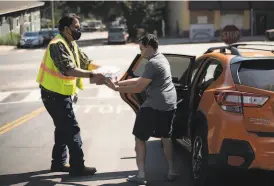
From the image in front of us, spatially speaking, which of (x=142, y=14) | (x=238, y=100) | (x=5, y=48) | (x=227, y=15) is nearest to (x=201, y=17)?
(x=227, y=15)

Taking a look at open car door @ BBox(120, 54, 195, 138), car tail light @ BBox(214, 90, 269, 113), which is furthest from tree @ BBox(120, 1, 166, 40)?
car tail light @ BBox(214, 90, 269, 113)

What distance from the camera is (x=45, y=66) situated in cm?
590

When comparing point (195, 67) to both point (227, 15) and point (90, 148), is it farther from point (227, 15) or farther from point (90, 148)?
point (227, 15)

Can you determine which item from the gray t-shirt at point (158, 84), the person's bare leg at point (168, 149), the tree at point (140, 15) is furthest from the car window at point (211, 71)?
the tree at point (140, 15)

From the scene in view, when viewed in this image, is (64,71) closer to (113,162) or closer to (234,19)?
(113,162)

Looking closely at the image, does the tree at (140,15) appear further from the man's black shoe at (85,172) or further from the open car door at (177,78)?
the man's black shoe at (85,172)

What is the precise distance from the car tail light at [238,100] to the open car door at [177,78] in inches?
56.4

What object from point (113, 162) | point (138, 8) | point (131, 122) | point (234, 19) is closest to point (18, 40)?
point (138, 8)

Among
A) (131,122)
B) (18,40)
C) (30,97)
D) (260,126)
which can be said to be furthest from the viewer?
(18,40)

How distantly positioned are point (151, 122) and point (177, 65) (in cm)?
188

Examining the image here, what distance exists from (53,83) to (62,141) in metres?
0.81

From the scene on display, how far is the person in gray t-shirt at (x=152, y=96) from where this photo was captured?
554 cm

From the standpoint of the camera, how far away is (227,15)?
5056cm

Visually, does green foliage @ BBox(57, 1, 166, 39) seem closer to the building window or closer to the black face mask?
the building window
